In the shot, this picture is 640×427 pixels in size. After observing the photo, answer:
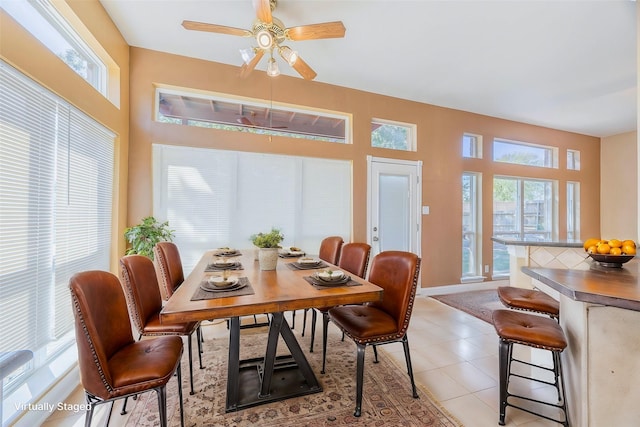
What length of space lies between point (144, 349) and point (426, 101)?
4.77 metres

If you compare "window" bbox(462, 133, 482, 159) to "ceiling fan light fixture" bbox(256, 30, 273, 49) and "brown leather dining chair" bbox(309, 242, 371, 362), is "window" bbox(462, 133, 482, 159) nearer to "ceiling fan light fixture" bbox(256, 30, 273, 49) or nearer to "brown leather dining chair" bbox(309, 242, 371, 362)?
"brown leather dining chair" bbox(309, 242, 371, 362)

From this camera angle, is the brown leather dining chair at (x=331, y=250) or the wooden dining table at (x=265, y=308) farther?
the brown leather dining chair at (x=331, y=250)

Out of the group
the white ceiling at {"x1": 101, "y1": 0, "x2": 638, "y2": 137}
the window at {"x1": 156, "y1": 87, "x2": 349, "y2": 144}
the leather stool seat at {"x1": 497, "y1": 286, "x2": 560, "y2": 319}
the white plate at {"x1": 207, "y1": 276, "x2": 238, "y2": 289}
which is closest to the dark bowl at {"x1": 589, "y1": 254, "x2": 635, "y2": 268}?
the leather stool seat at {"x1": 497, "y1": 286, "x2": 560, "y2": 319}

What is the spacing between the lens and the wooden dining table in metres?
1.40

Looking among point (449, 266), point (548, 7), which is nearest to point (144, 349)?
point (548, 7)

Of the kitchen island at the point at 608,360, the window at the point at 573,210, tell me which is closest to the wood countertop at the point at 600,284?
the kitchen island at the point at 608,360

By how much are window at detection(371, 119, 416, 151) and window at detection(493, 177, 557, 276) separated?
2.06m

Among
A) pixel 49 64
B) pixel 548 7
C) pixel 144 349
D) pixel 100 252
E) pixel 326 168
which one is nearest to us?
pixel 144 349

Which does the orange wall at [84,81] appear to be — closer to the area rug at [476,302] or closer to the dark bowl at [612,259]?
the dark bowl at [612,259]

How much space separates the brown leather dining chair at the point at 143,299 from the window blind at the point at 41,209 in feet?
1.82

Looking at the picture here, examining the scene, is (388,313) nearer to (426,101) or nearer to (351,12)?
(351,12)

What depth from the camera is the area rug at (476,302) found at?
12.0 feet

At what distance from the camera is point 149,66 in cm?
322

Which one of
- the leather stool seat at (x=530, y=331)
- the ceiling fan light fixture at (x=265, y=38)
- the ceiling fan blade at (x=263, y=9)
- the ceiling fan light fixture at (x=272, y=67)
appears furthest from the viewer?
the ceiling fan light fixture at (x=272, y=67)
